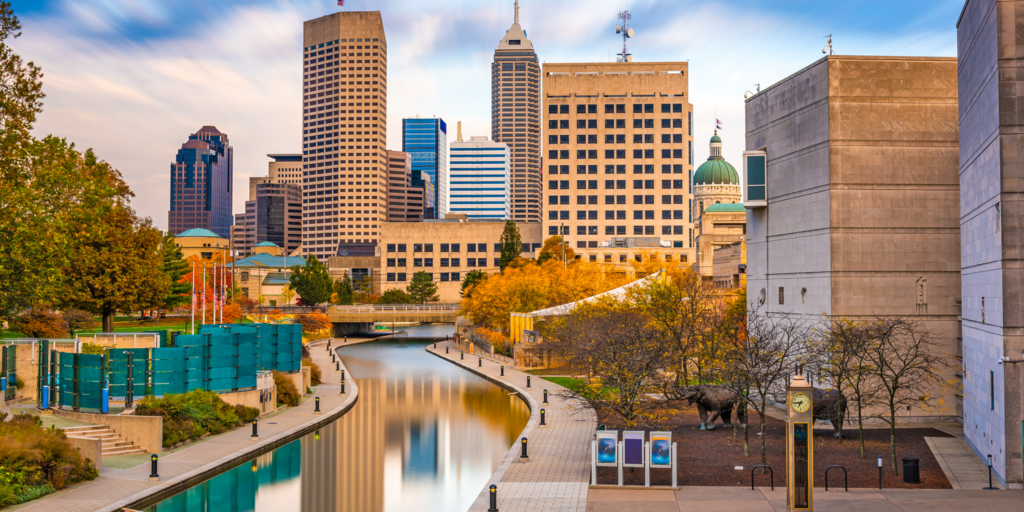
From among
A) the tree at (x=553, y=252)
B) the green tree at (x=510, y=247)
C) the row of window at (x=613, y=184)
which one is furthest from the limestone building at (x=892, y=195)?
the row of window at (x=613, y=184)

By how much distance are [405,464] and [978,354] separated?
20.2 m

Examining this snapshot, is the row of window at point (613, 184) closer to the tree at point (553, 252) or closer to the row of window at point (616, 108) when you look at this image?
the row of window at point (616, 108)

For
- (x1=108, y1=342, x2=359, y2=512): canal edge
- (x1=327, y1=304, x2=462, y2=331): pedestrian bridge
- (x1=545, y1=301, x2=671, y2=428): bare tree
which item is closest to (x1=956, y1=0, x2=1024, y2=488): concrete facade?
(x1=545, y1=301, x2=671, y2=428): bare tree

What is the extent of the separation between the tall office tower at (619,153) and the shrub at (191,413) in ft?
370

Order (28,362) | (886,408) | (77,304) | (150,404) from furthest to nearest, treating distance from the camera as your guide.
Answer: (77,304)
(28,362)
(886,408)
(150,404)

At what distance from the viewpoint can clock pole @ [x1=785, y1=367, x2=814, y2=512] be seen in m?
18.7

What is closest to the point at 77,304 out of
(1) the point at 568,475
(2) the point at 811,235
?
(1) the point at 568,475

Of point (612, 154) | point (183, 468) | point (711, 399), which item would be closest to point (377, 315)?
point (612, 154)

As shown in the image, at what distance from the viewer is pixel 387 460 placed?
30641 mm

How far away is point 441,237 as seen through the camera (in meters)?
160

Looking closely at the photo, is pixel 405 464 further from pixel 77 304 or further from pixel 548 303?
pixel 548 303

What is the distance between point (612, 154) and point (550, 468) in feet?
404

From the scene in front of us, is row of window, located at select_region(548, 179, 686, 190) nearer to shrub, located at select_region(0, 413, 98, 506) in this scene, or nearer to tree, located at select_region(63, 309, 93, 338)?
tree, located at select_region(63, 309, 93, 338)

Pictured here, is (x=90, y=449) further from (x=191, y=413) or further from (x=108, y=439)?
(x=191, y=413)
